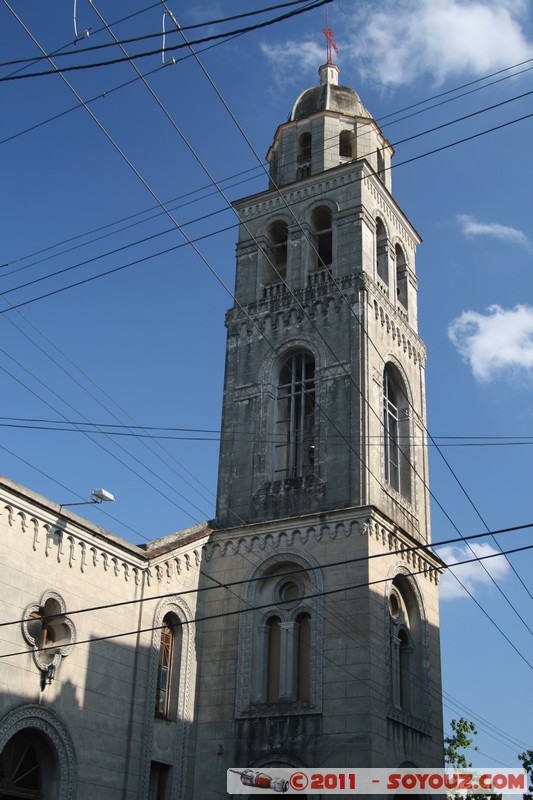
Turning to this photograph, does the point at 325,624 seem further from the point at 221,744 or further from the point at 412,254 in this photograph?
the point at 412,254

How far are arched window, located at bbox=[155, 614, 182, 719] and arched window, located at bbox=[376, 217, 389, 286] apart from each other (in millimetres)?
14329

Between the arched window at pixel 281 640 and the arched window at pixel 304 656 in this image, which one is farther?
the arched window at pixel 304 656

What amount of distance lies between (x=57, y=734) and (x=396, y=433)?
14.9 meters

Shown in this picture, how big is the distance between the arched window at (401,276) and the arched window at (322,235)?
3.17 m

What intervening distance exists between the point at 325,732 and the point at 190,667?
4.43 m

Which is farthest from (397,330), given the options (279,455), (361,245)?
(279,455)

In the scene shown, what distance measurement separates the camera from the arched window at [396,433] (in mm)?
30594

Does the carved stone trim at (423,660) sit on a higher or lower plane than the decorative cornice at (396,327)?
lower

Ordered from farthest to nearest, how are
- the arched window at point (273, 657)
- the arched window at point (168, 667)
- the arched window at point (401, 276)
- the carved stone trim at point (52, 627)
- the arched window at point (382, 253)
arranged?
1. the arched window at point (401, 276)
2. the arched window at point (382, 253)
3. the arched window at point (273, 657)
4. the arched window at point (168, 667)
5. the carved stone trim at point (52, 627)

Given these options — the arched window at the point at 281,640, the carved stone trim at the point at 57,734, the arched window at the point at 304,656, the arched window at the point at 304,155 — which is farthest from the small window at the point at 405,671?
the arched window at the point at 304,155

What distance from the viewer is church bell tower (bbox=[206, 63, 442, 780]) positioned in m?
25.0

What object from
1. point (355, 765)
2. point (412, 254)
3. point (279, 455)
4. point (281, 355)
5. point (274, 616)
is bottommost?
point (355, 765)

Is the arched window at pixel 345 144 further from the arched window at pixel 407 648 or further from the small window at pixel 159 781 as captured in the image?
the small window at pixel 159 781

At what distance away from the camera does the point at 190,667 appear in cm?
2655
